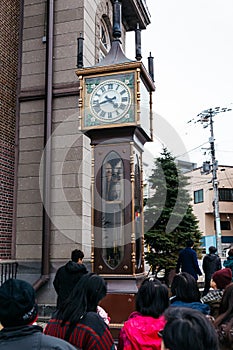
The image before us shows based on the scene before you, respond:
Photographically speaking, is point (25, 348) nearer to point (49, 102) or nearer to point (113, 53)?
point (113, 53)

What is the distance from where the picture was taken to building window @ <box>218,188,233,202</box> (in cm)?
3112

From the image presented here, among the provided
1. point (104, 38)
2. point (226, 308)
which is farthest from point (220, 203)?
point (226, 308)

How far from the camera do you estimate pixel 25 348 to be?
1655 mm

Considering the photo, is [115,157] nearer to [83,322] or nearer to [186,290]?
[186,290]

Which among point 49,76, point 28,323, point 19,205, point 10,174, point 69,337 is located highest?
point 49,76

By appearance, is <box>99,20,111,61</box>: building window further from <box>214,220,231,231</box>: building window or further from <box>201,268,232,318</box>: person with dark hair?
<box>214,220,231,231</box>: building window

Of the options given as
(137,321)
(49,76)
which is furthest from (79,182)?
(137,321)

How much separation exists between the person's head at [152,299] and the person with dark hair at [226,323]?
360 millimetres

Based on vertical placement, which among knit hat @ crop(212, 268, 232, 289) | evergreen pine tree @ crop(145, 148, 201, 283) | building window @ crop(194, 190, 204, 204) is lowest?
knit hat @ crop(212, 268, 232, 289)

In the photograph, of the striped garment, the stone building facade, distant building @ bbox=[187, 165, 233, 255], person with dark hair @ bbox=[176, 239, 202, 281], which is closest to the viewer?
the striped garment

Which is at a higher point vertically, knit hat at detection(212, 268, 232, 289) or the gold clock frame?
the gold clock frame

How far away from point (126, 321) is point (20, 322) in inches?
42.7

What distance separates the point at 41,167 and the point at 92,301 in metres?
5.51

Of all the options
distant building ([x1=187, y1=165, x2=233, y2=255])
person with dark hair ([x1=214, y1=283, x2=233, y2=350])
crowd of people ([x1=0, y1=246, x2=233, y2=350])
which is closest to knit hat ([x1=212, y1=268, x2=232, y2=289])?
crowd of people ([x1=0, y1=246, x2=233, y2=350])
